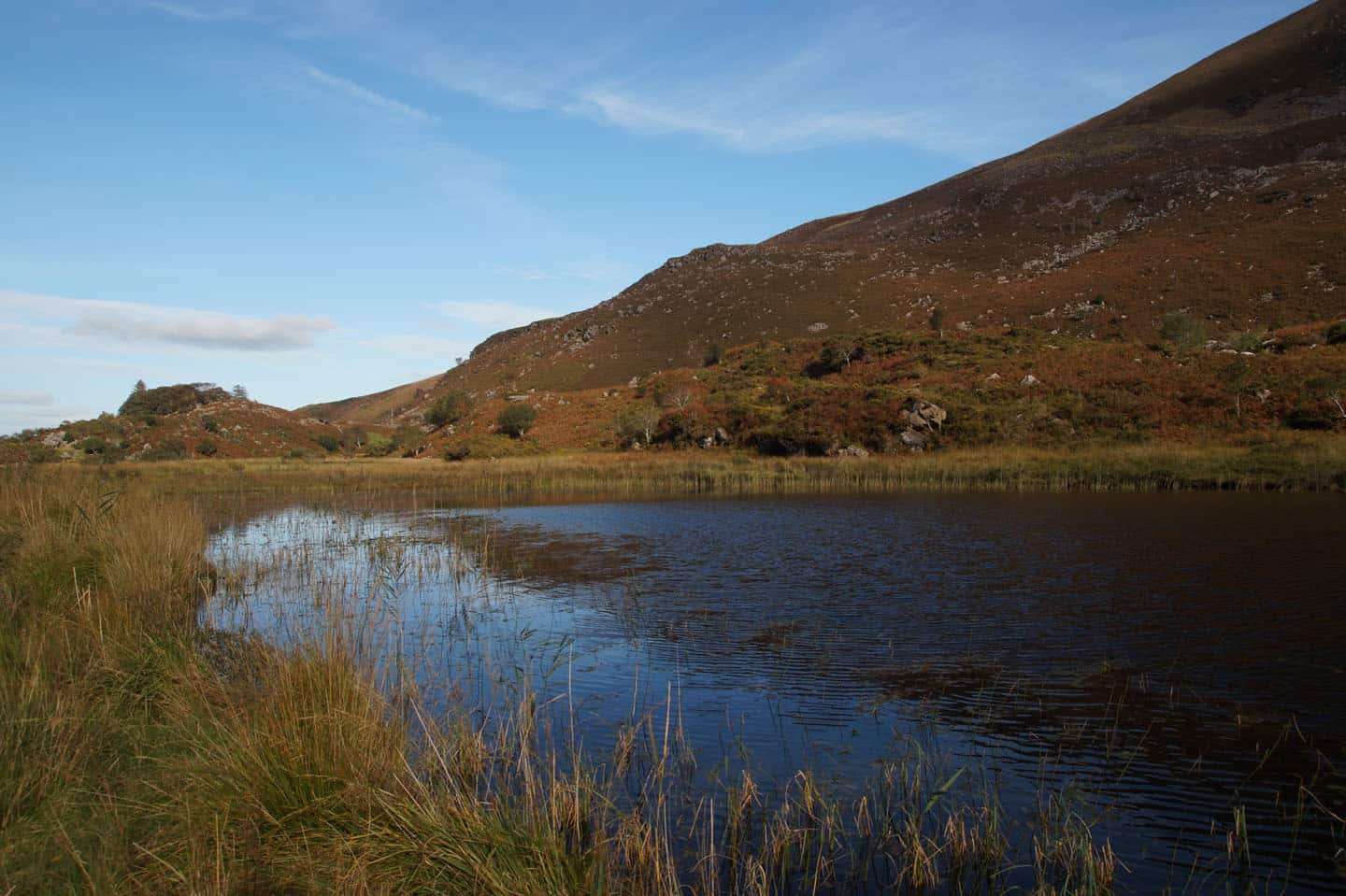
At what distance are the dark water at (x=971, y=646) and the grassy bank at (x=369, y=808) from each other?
26.2 inches

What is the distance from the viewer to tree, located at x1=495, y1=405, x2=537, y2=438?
6525 cm

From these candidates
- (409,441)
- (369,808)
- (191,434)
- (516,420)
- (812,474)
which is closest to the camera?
(369,808)

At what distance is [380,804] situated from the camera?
4867 millimetres

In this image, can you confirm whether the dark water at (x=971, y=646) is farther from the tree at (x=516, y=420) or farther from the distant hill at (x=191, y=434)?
the tree at (x=516, y=420)

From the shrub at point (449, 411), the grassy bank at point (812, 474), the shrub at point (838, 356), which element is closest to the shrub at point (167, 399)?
the shrub at point (449, 411)

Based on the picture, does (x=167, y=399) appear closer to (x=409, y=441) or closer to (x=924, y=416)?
(x=409, y=441)

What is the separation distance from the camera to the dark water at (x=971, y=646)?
623 cm

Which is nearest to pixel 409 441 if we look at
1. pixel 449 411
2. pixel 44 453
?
pixel 449 411

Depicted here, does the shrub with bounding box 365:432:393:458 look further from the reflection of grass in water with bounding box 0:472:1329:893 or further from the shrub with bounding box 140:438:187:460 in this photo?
the reflection of grass in water with bounding box 0:472:1329:893

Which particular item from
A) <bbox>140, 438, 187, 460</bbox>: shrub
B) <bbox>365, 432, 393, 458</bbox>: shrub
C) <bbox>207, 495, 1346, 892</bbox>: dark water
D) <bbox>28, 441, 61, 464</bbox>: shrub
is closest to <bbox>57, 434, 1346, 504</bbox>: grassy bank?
<bbox>28, 441, 61, 464</bbox>: shrub

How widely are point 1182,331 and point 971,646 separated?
53.8m

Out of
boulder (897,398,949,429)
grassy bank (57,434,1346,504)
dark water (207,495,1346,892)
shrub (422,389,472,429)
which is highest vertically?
shrub (422,389,472,429)

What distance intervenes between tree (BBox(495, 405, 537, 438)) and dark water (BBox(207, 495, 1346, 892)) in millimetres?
44653

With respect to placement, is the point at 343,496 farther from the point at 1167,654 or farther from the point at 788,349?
the point at 788,349
